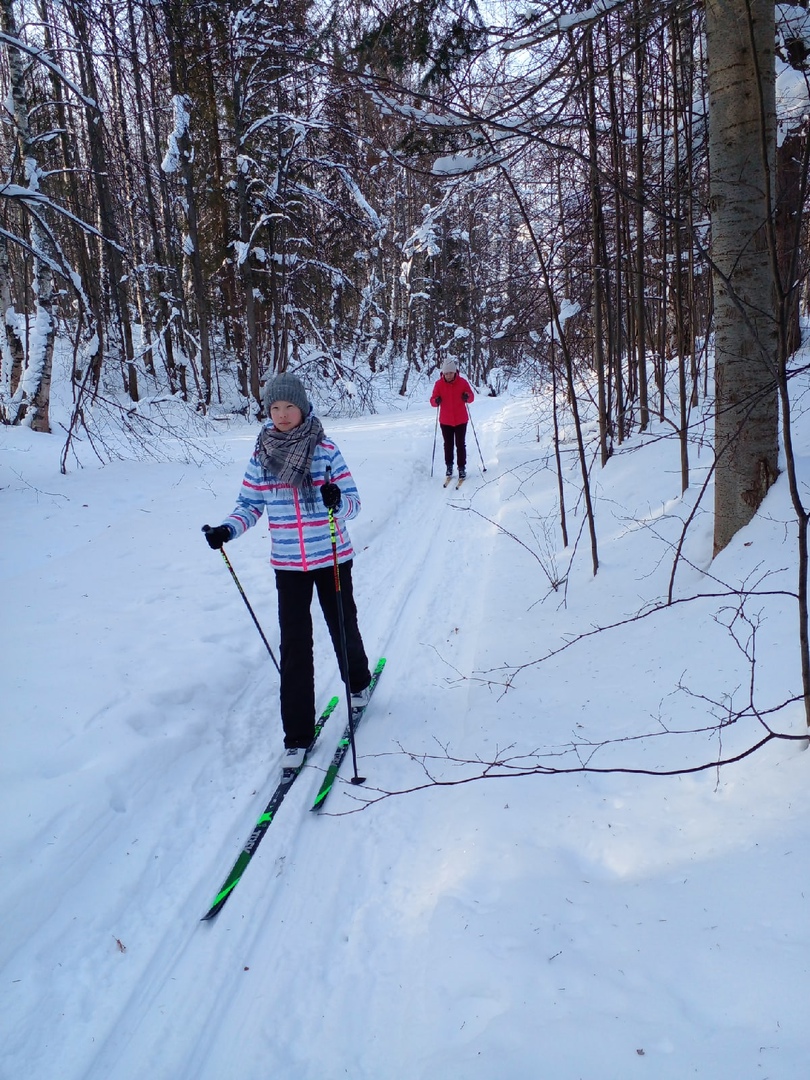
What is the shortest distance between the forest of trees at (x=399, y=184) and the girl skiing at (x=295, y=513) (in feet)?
5.03

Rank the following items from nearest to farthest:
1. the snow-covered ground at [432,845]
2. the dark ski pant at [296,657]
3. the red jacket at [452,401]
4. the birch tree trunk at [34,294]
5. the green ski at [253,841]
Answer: the snow-covered ground at [432,845]
the green ski at [253,841]
the dark ski pant at [296,657]
the birch tree trunk at [34,294]
the red jacket at [452,401]

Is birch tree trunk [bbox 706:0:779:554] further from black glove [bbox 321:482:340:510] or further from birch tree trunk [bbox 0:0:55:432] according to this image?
birch tree trunk [bbox 0:0:55:432]

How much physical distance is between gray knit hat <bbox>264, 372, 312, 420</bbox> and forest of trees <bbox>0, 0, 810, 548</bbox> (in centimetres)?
133

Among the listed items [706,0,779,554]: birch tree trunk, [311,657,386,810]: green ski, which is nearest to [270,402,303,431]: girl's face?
[311,657,386,810]: green ski

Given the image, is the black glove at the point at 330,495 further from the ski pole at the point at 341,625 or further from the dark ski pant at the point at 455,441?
the dark ski pant at the point at 455,441

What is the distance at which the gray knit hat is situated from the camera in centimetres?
344

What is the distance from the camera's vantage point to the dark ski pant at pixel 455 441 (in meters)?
10.3

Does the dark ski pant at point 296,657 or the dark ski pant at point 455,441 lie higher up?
the dark ski pant at point 455,441

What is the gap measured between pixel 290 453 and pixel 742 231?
8.54 ft

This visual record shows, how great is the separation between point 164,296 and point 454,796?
1601cm

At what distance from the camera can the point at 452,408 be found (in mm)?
10227

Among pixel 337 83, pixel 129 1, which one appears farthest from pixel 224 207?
pixel 337 83

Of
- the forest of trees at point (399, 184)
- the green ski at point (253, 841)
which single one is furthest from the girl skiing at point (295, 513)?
the forest of trees at point (399, 184)

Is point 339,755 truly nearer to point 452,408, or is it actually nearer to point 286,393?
point 286,393
